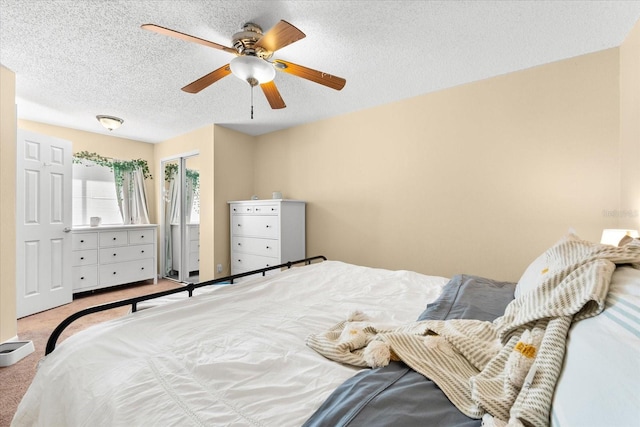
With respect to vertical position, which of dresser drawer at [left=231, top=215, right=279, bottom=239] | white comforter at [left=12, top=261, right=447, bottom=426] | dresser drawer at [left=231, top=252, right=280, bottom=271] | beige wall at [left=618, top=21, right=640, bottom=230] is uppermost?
beige wall at [left=618, top=21, right=640, bottom=230]

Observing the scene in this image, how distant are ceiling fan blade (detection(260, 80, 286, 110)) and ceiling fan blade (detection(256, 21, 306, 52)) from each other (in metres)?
0.33

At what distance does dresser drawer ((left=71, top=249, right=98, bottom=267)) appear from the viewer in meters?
3.60

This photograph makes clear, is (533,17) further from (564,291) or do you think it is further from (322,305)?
(322,305)

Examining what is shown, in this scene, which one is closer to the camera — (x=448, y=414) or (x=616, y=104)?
(x=448, y=414)

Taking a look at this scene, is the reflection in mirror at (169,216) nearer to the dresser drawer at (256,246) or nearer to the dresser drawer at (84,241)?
the dresser drawer at (84,241)

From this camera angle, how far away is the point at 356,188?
335 centimetres

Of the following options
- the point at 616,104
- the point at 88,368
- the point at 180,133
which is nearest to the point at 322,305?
the point at 88,368

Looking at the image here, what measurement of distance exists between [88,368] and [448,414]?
104 cm

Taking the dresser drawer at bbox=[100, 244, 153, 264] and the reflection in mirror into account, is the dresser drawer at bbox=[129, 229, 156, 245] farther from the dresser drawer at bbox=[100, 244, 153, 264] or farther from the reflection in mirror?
the reflection in mirror

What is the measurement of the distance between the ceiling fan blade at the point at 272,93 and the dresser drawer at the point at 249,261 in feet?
6.26

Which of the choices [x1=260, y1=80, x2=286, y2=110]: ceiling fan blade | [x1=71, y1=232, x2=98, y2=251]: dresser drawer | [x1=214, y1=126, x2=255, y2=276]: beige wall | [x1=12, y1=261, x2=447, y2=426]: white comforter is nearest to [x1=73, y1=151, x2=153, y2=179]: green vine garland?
[x1=71, y1=232, x2=98, y2=251]: dresser drawer

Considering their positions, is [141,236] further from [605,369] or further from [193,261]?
[605,369]

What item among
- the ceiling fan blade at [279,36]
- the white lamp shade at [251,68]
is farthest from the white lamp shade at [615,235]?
the white lamp shade at [251,68]

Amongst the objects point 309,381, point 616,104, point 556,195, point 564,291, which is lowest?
point 309,381
